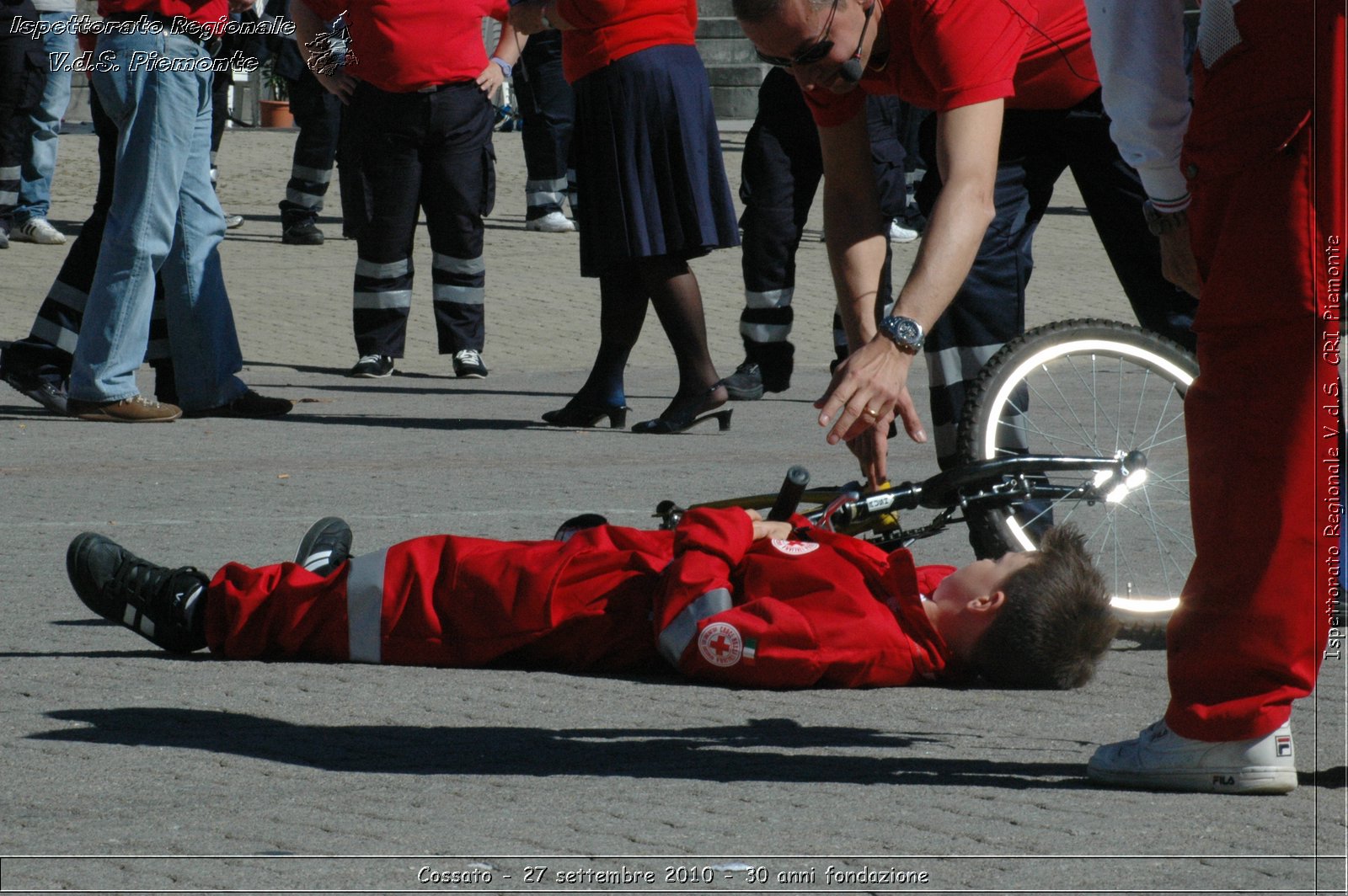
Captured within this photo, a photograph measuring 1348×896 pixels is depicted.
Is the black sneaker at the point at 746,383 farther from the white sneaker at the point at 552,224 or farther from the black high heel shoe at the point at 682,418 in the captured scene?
the white sneaker at the point at 552,224

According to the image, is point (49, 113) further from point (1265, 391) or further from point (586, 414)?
point (1265, 391)

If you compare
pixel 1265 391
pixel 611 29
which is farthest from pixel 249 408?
pixel 1265 391

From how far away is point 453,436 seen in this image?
799 cm

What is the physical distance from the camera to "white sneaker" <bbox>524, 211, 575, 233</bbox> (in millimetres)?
15375

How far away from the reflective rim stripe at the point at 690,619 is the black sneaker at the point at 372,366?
228 inches

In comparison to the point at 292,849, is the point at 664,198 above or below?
above

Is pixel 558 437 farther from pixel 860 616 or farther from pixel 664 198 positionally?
pixel 860 616

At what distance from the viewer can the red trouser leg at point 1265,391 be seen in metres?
3.06

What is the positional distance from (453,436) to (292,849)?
5.10 m

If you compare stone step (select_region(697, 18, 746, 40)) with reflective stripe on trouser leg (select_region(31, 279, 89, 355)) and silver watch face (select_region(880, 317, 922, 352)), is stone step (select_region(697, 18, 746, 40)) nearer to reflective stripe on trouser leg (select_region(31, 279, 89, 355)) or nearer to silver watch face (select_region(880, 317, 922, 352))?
reflective stripe on trouser leg (select_region(31, 279, 89, 355))

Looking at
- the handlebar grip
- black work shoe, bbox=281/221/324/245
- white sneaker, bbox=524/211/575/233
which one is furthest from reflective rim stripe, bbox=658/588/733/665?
white sneaker, bbox=524/211/575/233

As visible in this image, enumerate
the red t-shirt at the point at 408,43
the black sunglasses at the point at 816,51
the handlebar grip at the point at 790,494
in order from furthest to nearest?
the red t-shirt at the point at 408,43 < the handlebar grip at the point at 790,494 < the black sunglasses at the point at 816,51

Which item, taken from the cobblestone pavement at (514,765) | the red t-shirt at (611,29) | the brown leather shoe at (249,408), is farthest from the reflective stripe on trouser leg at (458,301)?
the cobblestone pavement at (514,765)

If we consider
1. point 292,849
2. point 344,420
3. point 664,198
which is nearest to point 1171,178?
point 292,849
